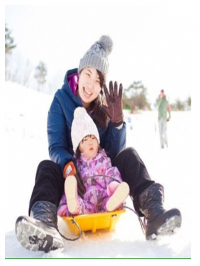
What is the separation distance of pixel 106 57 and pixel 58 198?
0.72m

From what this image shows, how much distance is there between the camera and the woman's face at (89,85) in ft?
5.40

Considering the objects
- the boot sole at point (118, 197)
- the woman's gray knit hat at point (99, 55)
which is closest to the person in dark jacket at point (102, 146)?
the woman's gray knit hat at point (99, 55)

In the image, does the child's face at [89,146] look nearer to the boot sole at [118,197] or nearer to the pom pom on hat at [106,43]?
the boot sole at [118,197]

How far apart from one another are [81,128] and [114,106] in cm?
18

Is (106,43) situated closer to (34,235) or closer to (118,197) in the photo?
(118,197)

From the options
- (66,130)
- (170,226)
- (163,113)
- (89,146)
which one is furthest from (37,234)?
(163,113)

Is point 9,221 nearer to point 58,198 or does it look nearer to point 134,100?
point 58,198

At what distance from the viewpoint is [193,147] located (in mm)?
1656

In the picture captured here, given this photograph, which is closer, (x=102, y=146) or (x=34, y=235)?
(x=34, y=235)

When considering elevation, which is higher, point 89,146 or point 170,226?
point 89,146

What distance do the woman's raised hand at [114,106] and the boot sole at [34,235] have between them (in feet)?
2.04

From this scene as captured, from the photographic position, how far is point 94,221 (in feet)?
4.28

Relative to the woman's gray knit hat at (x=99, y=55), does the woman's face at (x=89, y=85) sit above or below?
below

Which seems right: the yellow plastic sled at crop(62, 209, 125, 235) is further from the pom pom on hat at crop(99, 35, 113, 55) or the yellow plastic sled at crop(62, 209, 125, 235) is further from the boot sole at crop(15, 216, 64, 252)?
the pom pom on hat at crop(99, 35, 113, 55)
